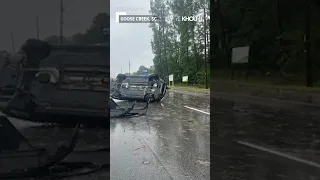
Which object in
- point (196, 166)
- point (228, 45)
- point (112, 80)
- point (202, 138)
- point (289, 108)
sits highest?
point (228, 45)

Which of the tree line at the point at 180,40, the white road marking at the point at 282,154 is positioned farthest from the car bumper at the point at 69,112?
the white road marking at the point at 282,154

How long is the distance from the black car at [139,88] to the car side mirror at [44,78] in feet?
0.84

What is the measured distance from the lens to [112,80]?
4.99 feet

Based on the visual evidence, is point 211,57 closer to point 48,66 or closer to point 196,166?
point 196,166

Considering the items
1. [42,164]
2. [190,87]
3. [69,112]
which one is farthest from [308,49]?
[42,164]

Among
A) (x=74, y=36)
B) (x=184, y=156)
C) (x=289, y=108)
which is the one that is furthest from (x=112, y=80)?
(x=289, y=108)

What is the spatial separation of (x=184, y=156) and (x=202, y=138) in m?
0.11

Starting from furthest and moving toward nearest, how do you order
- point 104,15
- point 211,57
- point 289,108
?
point 289,108 → point 211,57 → point 104,15

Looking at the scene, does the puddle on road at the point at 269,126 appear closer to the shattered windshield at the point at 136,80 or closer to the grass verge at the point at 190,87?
the grass verge at the point at 190,87

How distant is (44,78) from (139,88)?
1.21 feet

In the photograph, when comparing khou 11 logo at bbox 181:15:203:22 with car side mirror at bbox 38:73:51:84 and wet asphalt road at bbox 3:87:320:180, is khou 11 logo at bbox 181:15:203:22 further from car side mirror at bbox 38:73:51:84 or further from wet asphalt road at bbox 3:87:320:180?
car side mirror at bbox 38:73:51:84

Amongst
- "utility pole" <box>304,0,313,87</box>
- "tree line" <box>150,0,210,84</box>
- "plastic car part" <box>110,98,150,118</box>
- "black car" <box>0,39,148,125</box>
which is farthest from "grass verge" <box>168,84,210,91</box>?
"utility pole" <box>304,0,313,87</box>

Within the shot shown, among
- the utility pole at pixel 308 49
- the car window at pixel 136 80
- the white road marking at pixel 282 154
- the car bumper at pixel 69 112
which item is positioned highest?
the utility pole at pixel 308 49

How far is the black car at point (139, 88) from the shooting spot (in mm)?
1538
